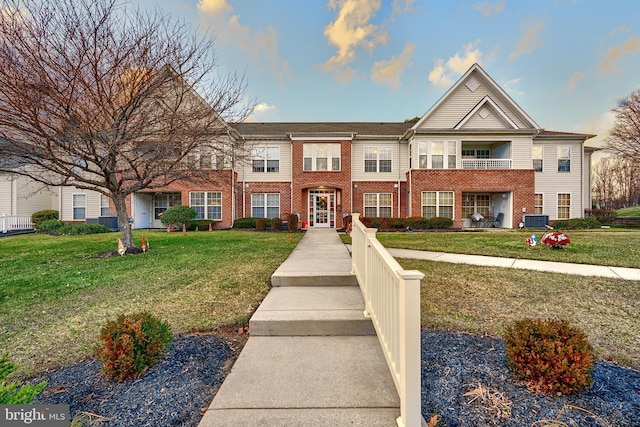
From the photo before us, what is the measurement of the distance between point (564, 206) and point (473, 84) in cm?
1042

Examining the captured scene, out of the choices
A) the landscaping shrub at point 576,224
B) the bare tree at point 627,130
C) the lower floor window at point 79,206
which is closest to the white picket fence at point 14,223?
the lower floor window at point 79,206

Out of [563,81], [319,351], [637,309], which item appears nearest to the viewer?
[319,351]

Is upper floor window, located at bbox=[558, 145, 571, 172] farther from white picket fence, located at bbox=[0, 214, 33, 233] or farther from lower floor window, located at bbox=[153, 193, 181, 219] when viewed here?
white picket fence, located at bbox=[0, 214, 33, 233]

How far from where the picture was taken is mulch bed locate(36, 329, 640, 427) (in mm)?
2041

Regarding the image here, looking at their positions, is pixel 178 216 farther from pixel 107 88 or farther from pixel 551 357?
pixel 551 357

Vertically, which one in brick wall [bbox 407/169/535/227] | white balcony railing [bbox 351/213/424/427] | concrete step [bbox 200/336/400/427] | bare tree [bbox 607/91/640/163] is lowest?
concrete step [bbox 200/336/400/427]

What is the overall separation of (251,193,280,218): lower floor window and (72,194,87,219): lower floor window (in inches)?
447

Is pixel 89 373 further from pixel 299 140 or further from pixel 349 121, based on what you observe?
pixel 349 121

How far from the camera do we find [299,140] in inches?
711

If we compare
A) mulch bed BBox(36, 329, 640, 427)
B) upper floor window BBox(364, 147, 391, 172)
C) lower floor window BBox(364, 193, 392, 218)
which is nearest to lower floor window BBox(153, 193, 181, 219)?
lower floor window BBox(364, 193, 392, 218)

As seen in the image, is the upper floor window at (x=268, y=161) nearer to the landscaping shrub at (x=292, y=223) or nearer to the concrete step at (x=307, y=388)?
the landscaping shrub at (x=292, y=223)

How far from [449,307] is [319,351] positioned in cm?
225

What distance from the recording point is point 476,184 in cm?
1798

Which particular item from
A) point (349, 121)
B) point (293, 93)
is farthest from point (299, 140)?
point (349, 121)
